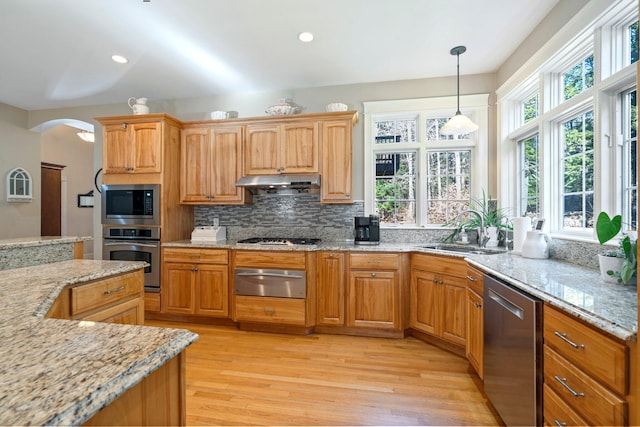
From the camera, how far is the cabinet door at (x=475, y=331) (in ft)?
6.54

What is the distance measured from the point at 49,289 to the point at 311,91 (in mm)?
3101

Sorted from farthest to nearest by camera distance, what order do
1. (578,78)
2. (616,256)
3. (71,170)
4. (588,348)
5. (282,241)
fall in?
(71,170)
(282,241)
(578,78)
(616,256)
(588,348)

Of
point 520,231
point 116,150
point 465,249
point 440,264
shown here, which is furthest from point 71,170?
point 520,231

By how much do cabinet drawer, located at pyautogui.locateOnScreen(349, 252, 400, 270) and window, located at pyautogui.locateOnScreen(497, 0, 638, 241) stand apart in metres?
1.27

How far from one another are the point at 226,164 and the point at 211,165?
197mm

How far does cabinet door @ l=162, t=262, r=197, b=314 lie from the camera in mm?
3162

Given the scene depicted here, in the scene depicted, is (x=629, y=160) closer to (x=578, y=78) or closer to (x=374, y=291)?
(x=578, y=78)

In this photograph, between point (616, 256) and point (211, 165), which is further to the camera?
point (211, 165)

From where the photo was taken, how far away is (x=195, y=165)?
351 centimetres

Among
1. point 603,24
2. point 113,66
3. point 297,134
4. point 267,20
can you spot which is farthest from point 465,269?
point 113,66

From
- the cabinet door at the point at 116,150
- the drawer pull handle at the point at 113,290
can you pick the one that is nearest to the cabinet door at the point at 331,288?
the drawer pull handle at the point at 113,290

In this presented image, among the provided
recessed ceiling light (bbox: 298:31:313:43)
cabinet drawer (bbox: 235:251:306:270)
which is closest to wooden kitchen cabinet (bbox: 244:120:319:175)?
recessed ceiling light (bbox: 298:31:313:43)

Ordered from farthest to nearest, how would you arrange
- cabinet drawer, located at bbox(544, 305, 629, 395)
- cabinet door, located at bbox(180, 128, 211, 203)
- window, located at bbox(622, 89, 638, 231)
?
cabinet door, located at bbox(180, 128, 211, 203)
window, located at bbox(622, 89, 638, 231)
cabinet drawer, located at bbox(544, 305, 629, 395)

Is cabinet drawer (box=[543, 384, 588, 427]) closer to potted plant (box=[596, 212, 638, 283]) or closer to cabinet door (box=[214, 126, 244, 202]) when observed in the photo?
potted plant (box=[596, 212, 638, 283])
